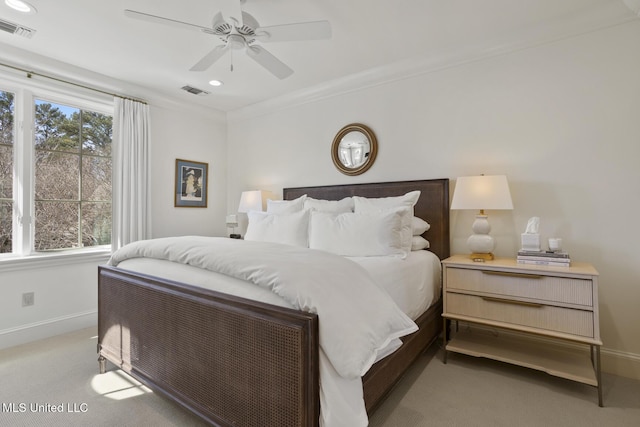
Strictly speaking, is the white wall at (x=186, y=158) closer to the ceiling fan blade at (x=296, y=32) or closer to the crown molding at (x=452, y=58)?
the crown molding at (x=452, y=58)

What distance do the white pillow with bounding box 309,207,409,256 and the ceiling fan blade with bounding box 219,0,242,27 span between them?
157 cm

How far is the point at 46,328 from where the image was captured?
9.80ft

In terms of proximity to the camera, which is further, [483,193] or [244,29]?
[483,193]

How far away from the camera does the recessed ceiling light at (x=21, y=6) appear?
2.20m

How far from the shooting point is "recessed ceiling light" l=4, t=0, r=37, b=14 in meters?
2.20

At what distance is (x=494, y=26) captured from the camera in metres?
2.54

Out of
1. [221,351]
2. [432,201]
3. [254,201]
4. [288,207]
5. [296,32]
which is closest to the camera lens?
[221,351]

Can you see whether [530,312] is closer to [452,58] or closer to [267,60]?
[452,58]

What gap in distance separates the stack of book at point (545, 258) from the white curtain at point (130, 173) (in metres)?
3.69

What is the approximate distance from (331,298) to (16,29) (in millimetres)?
3208

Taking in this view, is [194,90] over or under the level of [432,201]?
over

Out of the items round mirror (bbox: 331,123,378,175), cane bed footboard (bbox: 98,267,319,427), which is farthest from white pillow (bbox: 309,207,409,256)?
cane bed footboard (bbox: 98,267,319,427)

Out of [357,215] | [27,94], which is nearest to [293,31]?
[357,215]

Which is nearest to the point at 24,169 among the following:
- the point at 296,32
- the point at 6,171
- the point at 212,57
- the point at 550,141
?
the point at 6,171
